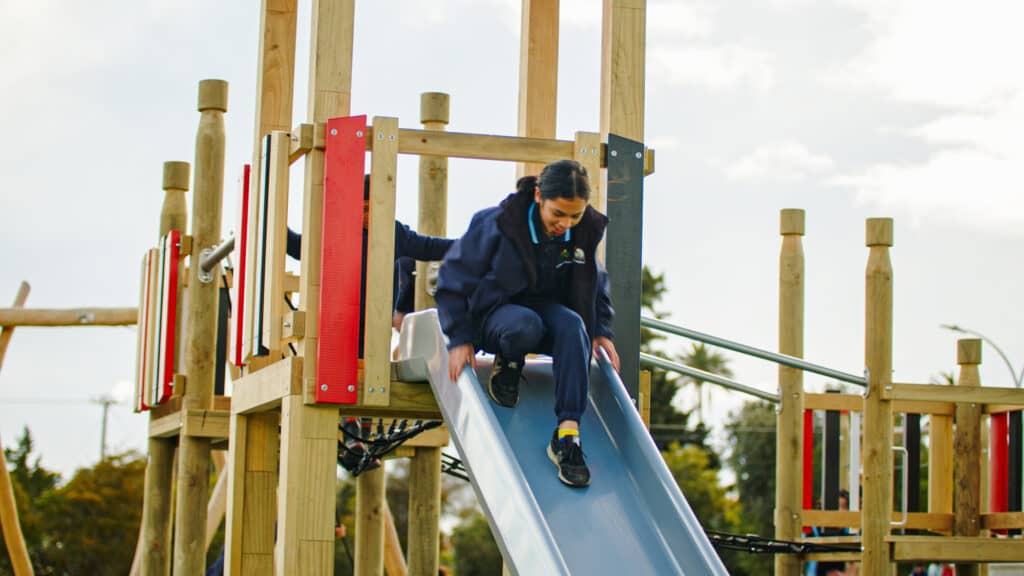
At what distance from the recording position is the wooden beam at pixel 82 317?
13.9 metres

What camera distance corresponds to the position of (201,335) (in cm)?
1041

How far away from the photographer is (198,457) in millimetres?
10102

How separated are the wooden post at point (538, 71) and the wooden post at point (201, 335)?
10.7 ft

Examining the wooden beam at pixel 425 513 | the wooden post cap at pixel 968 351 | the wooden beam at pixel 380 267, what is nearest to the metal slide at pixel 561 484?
the wooden beam at pixel 380 267

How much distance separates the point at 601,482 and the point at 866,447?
5212 mm

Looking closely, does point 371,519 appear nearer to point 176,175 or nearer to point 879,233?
point 176,175

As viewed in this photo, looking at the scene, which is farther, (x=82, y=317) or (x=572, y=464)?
(x=82, y=317)

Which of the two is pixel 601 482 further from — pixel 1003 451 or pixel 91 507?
pixel 91 507

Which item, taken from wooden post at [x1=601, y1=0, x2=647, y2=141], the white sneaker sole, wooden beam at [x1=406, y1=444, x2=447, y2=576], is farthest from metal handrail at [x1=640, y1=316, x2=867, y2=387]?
the white sneaker sole

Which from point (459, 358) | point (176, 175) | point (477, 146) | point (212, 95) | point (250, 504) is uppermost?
point (212, 95)

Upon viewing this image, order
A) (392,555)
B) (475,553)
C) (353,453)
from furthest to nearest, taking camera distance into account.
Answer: (475,553) < (392,555) < (353,453)

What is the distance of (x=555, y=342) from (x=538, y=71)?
102 inches

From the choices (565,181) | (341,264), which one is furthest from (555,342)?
(341,264)

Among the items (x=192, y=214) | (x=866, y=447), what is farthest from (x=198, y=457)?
(x=866, y=447)
